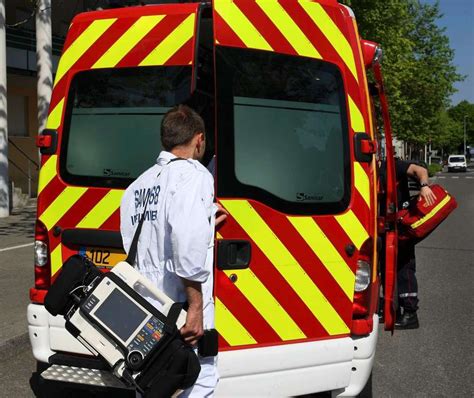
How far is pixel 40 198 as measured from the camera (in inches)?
155

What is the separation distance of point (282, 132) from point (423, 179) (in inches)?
91.2

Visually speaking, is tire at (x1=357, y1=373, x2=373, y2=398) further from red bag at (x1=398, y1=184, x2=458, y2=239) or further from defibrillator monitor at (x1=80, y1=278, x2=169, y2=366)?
defibrillator monitor at (x1=80, y1=278, x2=169, y2=366)

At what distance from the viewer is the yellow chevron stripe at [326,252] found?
3529 mm

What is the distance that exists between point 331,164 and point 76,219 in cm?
153

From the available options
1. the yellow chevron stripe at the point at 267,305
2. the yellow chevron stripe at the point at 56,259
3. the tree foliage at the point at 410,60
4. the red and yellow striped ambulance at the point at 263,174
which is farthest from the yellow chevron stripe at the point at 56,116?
the tree foliage at the point at 410,60

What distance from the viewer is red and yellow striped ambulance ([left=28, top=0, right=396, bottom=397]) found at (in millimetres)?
3451

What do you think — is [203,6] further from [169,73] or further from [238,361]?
[238,361]

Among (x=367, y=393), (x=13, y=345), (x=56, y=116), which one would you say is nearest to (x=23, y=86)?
(x=13, y=345)

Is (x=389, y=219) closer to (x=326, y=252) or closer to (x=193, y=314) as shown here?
(x=326, y=252)

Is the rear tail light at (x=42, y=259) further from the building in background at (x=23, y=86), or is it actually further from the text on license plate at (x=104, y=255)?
the building in background at (x=23, y=86)

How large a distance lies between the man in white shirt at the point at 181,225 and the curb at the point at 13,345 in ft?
9.10

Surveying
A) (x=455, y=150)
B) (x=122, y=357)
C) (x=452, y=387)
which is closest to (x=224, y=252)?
(x=122, y=357)

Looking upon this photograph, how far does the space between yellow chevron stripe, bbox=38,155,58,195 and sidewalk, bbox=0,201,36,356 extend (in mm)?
1832

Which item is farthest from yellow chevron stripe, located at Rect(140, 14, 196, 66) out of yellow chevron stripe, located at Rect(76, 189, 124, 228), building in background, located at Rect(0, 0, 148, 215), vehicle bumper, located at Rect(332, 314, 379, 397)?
building in background, located at Rect(0, 0, 148, 215)
